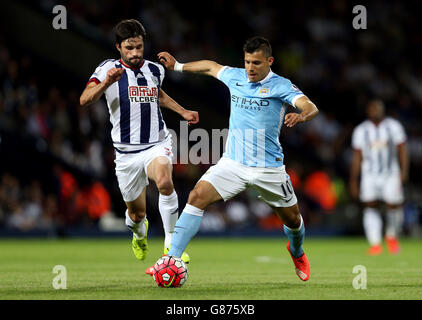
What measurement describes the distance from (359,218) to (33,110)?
7.90 m

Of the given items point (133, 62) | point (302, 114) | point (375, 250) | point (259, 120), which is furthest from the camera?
point (375, 250)

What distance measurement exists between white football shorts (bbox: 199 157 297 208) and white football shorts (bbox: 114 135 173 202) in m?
1.42

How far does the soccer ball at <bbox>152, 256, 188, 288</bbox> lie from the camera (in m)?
7.25

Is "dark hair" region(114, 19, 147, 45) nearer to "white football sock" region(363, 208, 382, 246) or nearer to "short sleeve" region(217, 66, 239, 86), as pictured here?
"short sleeve" region(217, 66, 239, 86)

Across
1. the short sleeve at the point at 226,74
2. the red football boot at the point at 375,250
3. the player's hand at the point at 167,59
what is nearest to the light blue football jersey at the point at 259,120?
the short sleeve at the point at 226,74

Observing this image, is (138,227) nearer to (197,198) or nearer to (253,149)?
(197,198)

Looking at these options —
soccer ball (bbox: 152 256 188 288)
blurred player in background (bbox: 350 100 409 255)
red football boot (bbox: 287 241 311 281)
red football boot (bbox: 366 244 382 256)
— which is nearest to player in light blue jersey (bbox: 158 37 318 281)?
soccer ball (bbox: 152 256 188 288)

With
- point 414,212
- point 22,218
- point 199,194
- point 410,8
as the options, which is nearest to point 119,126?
point 199,194

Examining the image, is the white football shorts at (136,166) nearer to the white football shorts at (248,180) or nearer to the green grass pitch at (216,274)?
the green grass pitch at (216,274)

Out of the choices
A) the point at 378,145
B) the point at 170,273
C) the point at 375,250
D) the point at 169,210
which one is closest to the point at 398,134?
the point at 378,145

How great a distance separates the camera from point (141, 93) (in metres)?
9.10

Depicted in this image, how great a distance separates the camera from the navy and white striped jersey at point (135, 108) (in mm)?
9070

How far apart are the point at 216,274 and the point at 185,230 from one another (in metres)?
1.74
